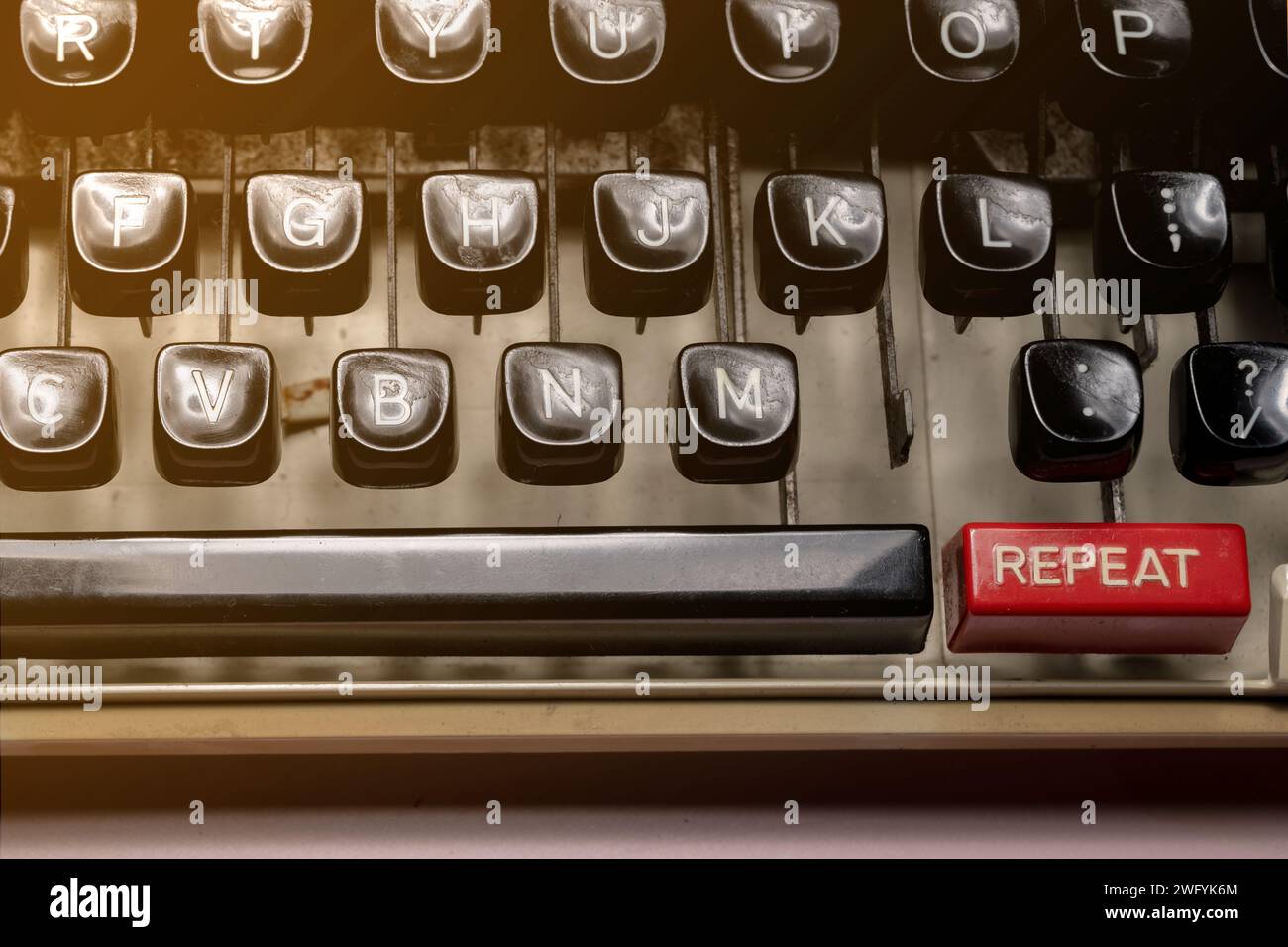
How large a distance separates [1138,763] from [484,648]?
643 millimetres

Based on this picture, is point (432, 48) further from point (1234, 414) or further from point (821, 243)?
point (1234, 414)

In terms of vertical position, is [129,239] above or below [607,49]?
below

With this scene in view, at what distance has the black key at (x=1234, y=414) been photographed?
3.11 ft

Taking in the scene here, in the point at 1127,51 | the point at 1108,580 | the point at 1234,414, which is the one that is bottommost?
the point at 1108,580

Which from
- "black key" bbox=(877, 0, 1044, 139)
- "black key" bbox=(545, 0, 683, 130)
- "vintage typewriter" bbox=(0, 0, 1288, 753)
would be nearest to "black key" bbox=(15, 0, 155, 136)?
"vintage typewriter" bbox=(0, 0, 1288, 753)

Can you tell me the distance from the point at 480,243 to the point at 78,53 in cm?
41

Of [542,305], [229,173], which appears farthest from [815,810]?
[229,173]

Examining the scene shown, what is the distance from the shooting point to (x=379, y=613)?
94 cm

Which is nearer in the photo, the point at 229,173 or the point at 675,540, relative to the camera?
the point at 675,540

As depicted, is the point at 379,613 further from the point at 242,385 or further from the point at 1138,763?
the point at 1138,763

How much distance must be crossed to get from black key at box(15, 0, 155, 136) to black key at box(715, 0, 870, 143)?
1.75 ft

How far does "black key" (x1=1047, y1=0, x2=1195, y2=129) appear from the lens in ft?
3.27

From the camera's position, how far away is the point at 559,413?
3.09 feet

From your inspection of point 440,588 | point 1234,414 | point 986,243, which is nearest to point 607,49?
point 986,243
